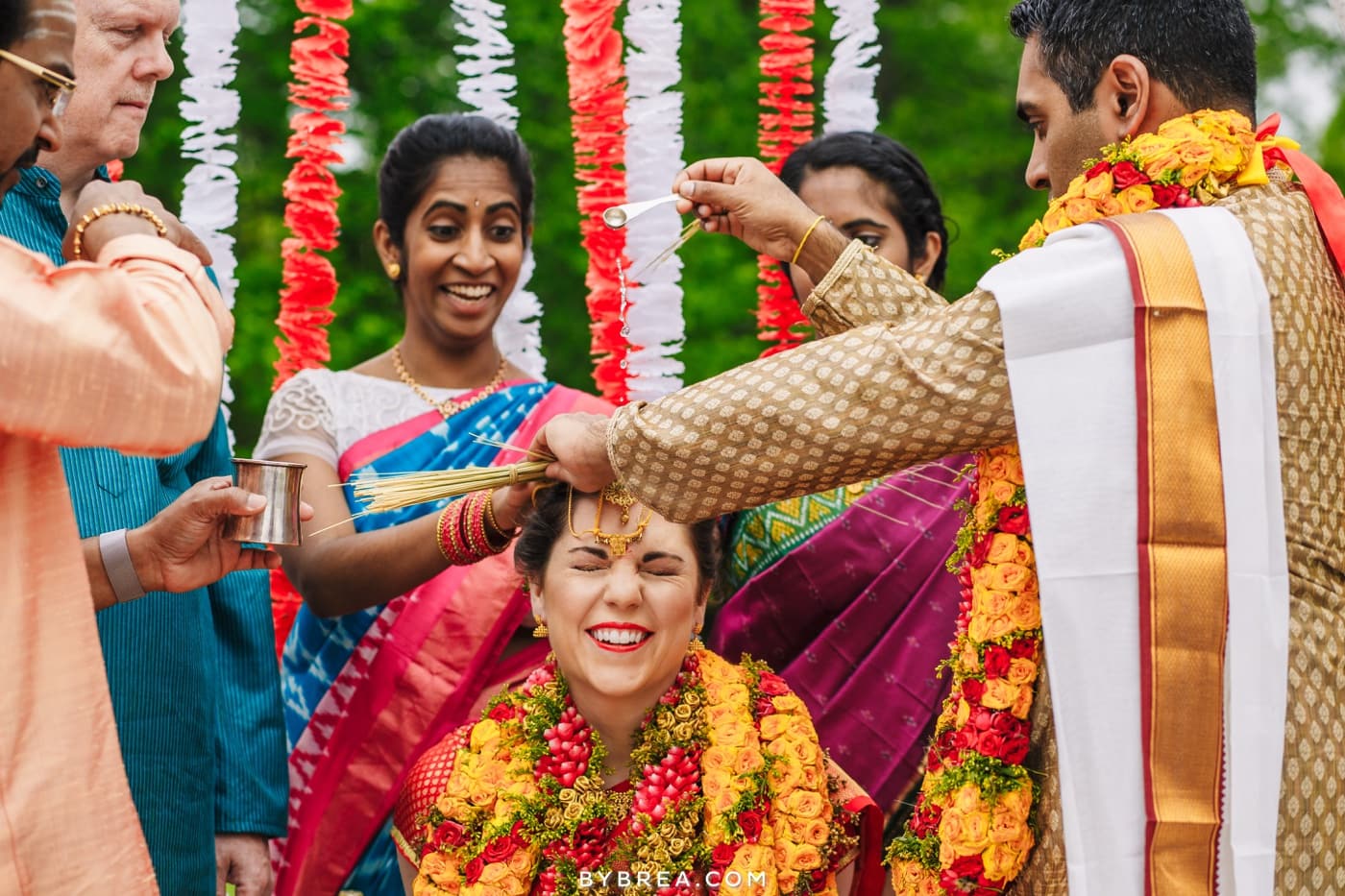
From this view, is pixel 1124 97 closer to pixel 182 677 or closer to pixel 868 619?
pixel 868 619

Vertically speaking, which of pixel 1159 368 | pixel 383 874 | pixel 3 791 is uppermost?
pixel 1159 368

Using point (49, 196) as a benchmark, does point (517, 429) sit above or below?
below

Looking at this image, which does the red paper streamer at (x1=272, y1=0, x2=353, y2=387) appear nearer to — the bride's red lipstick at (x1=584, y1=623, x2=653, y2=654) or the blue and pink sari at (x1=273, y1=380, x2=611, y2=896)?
the blue and pink sari at (x1=273, y1=380, x2=611, y2=896)

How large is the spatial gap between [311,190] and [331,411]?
1.26 meters

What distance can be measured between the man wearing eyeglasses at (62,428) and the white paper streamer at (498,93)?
275 centimetres

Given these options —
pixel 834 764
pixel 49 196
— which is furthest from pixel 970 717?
pixel 49 196

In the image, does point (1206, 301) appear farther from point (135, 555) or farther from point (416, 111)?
point (416, 111)

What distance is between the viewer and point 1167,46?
307 cm

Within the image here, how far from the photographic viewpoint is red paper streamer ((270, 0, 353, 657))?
207 inches

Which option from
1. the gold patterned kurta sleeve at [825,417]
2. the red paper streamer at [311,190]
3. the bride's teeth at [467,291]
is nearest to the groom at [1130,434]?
the gold patterned kurta sleeve at [825,417]

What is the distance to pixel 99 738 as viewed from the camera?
8.18ft

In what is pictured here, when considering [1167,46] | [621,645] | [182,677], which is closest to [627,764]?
[621,645]

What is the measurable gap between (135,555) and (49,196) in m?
0.89

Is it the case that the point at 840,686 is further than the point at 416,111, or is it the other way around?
the point at 416,111
